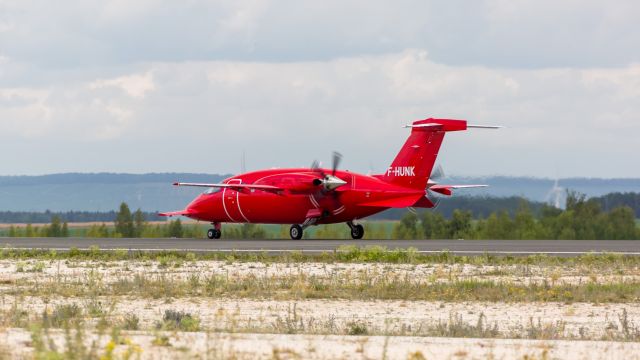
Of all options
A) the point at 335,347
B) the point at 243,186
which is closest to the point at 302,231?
the point at 243,186

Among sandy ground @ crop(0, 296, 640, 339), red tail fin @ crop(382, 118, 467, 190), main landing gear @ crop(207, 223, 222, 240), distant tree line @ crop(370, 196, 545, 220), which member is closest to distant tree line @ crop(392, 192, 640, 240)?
distant tree line @ crop(370, 196, 545, 220)

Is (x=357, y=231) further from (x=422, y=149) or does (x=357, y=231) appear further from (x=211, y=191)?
(x=211, y=191)

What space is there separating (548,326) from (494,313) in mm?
3297

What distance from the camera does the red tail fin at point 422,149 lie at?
167ft

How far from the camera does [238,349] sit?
50.9 ft

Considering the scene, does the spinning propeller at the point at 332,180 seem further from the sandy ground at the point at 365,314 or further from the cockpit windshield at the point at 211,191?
the sandy ground at the point at 365,314

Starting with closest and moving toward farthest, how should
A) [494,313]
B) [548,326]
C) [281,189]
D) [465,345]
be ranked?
[465,345] < [548,326] < [494,313] < [281,189]

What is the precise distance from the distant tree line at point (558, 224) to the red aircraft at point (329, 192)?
2122cm

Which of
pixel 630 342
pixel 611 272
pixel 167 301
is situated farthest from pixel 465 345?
pixel 611 272

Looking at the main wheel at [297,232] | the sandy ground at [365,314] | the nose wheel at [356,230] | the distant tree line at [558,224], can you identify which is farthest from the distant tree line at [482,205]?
the sandy ground at [365,314]

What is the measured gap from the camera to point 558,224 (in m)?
80.8

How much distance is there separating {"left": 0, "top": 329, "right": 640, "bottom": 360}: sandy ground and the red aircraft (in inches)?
1315

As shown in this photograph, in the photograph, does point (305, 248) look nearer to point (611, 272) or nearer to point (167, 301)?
point (611, 272)

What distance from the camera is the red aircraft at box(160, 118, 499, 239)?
50.9m
